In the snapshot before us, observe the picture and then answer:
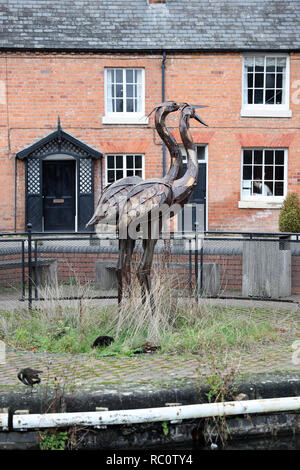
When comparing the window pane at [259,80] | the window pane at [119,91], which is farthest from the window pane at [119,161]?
the window pane at [259,80]

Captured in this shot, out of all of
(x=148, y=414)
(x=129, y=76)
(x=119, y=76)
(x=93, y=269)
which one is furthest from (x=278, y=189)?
(x=148, y=414)

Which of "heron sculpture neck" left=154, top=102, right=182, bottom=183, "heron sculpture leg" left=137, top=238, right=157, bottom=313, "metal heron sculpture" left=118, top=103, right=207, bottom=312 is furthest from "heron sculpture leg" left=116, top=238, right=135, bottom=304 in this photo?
"heron sculpture neck" left=154, top=102, right=182, bottom=183

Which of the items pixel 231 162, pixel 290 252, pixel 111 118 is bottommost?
pixel 290 252

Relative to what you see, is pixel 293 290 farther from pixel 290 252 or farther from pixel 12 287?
pixel 12 287

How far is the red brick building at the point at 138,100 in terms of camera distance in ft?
58.6

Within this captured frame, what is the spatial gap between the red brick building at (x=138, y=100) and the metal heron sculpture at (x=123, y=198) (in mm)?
10267

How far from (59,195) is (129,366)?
12.9m

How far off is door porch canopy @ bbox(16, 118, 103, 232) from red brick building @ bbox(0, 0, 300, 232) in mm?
31

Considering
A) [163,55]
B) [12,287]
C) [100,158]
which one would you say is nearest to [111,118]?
[100,158]

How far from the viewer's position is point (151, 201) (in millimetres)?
7316

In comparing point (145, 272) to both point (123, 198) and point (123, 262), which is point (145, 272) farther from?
point (123, 198)

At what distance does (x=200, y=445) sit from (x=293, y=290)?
19.6 feet
